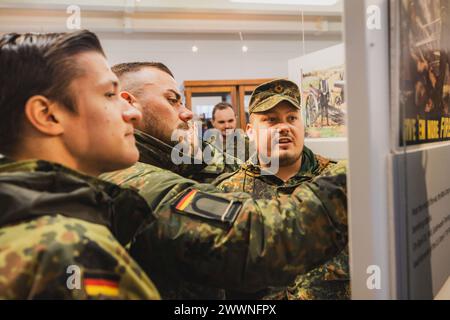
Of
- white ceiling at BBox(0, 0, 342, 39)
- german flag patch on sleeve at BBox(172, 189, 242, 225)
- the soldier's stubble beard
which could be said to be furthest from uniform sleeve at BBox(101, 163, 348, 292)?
white ceiling at BBox(0, 0, 342, 39)

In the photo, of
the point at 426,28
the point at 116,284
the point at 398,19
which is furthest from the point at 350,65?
the point at 116,284

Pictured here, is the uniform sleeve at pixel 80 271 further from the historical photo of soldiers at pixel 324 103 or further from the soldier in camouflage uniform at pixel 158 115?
the historical photo of soldiers at pixel 324 103

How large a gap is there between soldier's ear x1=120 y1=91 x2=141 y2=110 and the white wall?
7 cm

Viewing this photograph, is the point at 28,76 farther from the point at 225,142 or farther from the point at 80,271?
the point at 225,142

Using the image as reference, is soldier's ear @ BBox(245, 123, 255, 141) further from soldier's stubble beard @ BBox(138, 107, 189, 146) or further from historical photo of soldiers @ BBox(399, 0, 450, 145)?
historical photo of soldiers @ BBox(399, 0, 450, 145)

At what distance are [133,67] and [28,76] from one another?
29 cm

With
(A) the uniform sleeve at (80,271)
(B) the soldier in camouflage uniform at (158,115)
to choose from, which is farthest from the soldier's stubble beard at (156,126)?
(A) the uniform sleeve at (80,271)

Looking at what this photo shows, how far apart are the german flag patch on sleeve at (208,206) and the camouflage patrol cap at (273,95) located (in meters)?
0.36

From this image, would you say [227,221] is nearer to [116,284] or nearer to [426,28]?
[116,284]

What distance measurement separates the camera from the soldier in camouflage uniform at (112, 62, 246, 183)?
0.95 m

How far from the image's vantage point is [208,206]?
0.87 metres

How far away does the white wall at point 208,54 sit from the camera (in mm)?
962

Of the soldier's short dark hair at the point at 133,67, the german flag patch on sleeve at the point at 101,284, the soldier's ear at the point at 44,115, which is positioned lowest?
the german flag patch on sleeve at the point at 101,284

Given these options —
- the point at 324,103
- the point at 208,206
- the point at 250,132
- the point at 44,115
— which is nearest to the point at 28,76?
the point at 44,115
